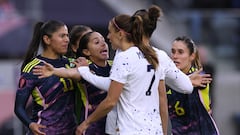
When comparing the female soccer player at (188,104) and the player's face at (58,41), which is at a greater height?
the player's face at (58,41)

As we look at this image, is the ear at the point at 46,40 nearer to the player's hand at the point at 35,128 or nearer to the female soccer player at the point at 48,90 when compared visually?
the female soccer player at the point at 48,90

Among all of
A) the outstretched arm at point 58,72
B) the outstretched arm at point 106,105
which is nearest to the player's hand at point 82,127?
the outstretched arm at point 106,105

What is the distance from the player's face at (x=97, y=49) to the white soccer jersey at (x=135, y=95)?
2.25 feet

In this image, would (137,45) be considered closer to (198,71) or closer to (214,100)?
(198,71)

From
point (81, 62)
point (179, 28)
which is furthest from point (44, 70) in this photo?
point (179, 28)

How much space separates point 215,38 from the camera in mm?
17406

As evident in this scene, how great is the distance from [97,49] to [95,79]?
59 centimetres

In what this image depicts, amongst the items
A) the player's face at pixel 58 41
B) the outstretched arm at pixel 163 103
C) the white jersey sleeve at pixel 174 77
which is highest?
the player's face at pixel 58 41

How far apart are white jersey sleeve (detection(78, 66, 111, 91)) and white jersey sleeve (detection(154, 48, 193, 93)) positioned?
0.50 metres

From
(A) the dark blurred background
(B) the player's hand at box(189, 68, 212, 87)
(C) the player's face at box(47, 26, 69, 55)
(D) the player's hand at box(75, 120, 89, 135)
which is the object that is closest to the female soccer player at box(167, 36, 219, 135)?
(B) the player's hand at box(189, 68, 212, 87)

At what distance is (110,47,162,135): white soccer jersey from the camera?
24.6 feet

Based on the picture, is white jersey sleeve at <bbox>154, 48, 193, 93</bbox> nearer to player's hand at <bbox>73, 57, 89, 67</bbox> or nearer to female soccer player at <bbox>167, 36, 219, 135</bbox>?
female soccer player at <bbox>167, 36, 219, 135</bbox>

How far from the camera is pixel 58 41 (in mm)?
8258

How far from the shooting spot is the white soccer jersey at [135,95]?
7508 mm
